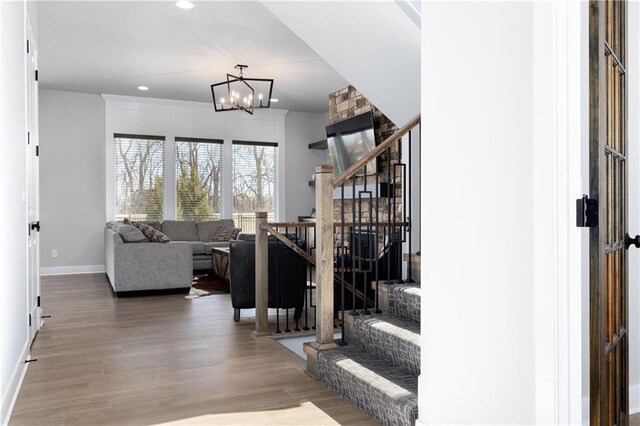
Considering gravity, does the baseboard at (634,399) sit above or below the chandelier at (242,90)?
below

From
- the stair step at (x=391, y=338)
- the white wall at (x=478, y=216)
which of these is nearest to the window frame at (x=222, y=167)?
the stair step at (x=391, y=338)

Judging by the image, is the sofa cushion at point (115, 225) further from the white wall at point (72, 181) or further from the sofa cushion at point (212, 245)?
the sofa cushion at point (212, 245)

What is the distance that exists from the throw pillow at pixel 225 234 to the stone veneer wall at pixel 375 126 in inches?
73.9

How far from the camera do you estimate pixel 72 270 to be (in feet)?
28.1

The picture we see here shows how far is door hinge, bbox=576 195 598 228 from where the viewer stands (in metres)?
1.64

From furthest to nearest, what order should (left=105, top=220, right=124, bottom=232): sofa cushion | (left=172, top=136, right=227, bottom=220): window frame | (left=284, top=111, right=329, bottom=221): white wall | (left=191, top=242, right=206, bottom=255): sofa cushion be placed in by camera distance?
(left=284, top=111, right=329, bottom=221): white wall, (left=172, top=136, right=227, bottom=220): window frame, (left=191, top=242, right=206, bottom=255): sofa cushion, (left=105, top=220, right=124, bottom=232): sofa cushion

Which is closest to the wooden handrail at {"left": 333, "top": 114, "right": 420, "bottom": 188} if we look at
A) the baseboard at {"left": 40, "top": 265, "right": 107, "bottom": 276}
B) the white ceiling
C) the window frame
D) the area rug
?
the white ceiling

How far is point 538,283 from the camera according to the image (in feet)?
5.73

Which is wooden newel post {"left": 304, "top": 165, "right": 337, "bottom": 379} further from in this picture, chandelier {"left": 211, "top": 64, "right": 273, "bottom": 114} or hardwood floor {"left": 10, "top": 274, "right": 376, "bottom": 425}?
chandelier {"left": 211, "top": 64, "right": 273, "bottom": 114}

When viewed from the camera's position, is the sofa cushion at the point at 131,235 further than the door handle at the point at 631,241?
Yes

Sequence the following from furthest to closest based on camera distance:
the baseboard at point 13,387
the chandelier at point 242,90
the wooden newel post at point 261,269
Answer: the chandelier at point 242,90 < the wooden newel post at point 261,269 < the baseboard at point 13,387

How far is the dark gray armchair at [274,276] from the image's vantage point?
15.5 feet

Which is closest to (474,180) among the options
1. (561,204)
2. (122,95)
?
(561,204)

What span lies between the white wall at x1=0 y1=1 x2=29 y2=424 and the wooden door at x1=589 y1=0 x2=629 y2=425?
2.51 m
